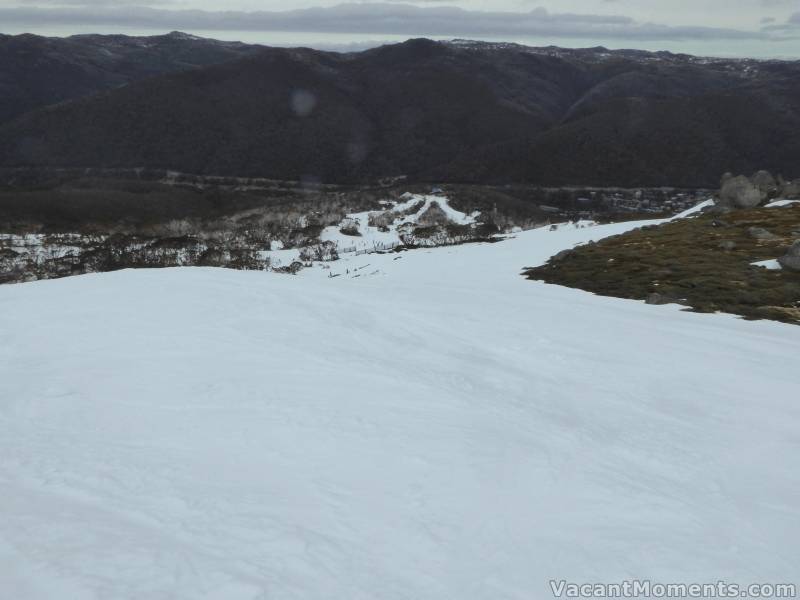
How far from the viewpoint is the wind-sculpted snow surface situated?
4391 millimetres

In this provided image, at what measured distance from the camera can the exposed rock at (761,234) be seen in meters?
21.9

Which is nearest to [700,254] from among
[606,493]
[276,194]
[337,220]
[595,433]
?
[595,433]

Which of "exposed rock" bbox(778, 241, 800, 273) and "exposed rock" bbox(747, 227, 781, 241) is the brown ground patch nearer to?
"exposed rock" bbox(747, 227, 781, 241)

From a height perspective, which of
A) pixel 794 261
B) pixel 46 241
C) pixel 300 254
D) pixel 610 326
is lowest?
pixel 46 241

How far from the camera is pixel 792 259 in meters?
17.8

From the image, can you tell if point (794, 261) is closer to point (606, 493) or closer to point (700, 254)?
point (700, 254)

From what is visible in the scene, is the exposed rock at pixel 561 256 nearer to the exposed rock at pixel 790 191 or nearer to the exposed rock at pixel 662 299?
the exposed rock at pixel 662 299

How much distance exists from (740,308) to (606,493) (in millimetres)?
11283

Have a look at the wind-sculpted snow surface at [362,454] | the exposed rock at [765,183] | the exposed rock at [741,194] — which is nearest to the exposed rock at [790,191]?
the exposed rock at [765,183]

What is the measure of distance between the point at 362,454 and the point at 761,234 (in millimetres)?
21867

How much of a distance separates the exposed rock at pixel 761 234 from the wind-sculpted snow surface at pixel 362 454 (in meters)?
11.5

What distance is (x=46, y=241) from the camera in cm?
7500

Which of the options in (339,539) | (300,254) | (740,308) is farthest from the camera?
(300,254)

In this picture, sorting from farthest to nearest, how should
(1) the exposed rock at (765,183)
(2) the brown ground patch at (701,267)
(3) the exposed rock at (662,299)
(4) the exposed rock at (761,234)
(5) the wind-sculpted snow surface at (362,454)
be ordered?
1. (1) the exposed rock at (765,183)
2. (4) the exposed rock at (761,234)
3. (3) the exposed rock at (662,299)
4. (2) the brown ground patch at (701,267)
5. (5) the wind-sculpted snow surface at (362,454)
